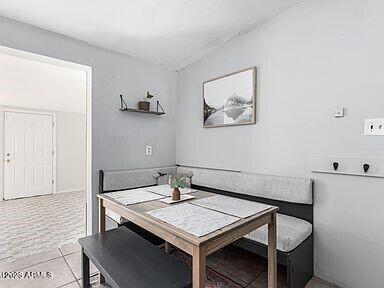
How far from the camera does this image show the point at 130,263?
1.42 m

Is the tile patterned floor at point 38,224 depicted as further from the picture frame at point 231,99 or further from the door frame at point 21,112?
the picture frame at point 231,99

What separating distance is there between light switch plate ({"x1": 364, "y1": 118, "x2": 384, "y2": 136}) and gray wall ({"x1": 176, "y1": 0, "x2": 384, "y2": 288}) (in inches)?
1.4

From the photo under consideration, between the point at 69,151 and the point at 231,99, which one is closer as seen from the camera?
the point at 231,99

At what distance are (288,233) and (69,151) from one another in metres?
5.54

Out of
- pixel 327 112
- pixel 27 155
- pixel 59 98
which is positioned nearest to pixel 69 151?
pixel 27 155

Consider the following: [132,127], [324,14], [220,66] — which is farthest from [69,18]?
[324,14]

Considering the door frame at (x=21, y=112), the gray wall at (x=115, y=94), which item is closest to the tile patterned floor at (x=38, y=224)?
the door frame at (x=21, y=112)

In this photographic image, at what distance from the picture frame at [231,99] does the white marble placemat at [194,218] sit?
1343mm

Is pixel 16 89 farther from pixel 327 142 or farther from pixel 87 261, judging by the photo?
pixel 327 142

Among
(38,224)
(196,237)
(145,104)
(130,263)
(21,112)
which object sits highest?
(21,112)

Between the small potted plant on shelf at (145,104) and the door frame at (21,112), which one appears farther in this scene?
the door frame at (21,112)

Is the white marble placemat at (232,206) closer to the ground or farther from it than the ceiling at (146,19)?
closer to the ground

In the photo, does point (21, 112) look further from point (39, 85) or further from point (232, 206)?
point (232, 206)

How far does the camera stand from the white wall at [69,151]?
17.7ft
